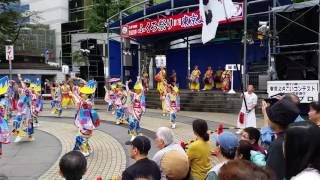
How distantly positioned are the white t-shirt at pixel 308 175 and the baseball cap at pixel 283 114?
129 cm

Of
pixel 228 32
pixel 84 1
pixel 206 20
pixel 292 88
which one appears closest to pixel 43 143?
pixel 206 20

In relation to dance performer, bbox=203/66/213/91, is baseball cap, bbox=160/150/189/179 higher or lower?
lower

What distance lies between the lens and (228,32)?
26672mm

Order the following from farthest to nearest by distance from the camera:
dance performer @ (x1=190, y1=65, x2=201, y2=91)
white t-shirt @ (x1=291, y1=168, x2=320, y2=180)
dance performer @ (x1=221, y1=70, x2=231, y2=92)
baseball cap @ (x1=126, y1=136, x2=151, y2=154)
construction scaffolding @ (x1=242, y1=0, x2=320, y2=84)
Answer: dance performer @ (x1=190, y1=65, x2=201, y2=91) → dance performer @ (x1=221, y1=70, x2=231, y2=92) → construction scaffolding @ (x1=242, y1=0, x2=320, y2=84) → baseball cap @ (x1=126, y1=136, x2=151, y2=154) → white t-shirt @ (x1=291, y1=168, x2=320, y2=180)

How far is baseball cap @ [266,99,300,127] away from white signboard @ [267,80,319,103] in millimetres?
7092

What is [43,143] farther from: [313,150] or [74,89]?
[313,150]

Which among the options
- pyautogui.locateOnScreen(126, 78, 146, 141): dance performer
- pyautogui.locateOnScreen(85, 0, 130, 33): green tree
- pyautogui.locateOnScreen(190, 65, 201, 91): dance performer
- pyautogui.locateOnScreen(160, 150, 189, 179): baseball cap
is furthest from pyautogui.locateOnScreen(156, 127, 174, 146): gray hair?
pyautogui.locateOnScreen(85, 0, 130, 33): green tree

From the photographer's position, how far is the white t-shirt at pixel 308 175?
2.77 metres

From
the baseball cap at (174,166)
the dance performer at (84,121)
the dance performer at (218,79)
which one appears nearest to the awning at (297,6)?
the dance performer at (84,121)

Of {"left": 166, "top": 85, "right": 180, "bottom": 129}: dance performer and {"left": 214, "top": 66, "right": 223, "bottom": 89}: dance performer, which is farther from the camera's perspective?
{"left": 214, "top": 66, "right": 223, "bottom": 89}: dance performer

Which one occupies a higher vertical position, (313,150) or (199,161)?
(313,150)

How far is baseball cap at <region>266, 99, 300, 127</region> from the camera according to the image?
4.09m

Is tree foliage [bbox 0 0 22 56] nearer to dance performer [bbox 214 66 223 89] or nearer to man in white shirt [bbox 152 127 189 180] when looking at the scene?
dance performer [bbox 214 66 223 89]

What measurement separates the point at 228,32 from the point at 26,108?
51.9 feet
